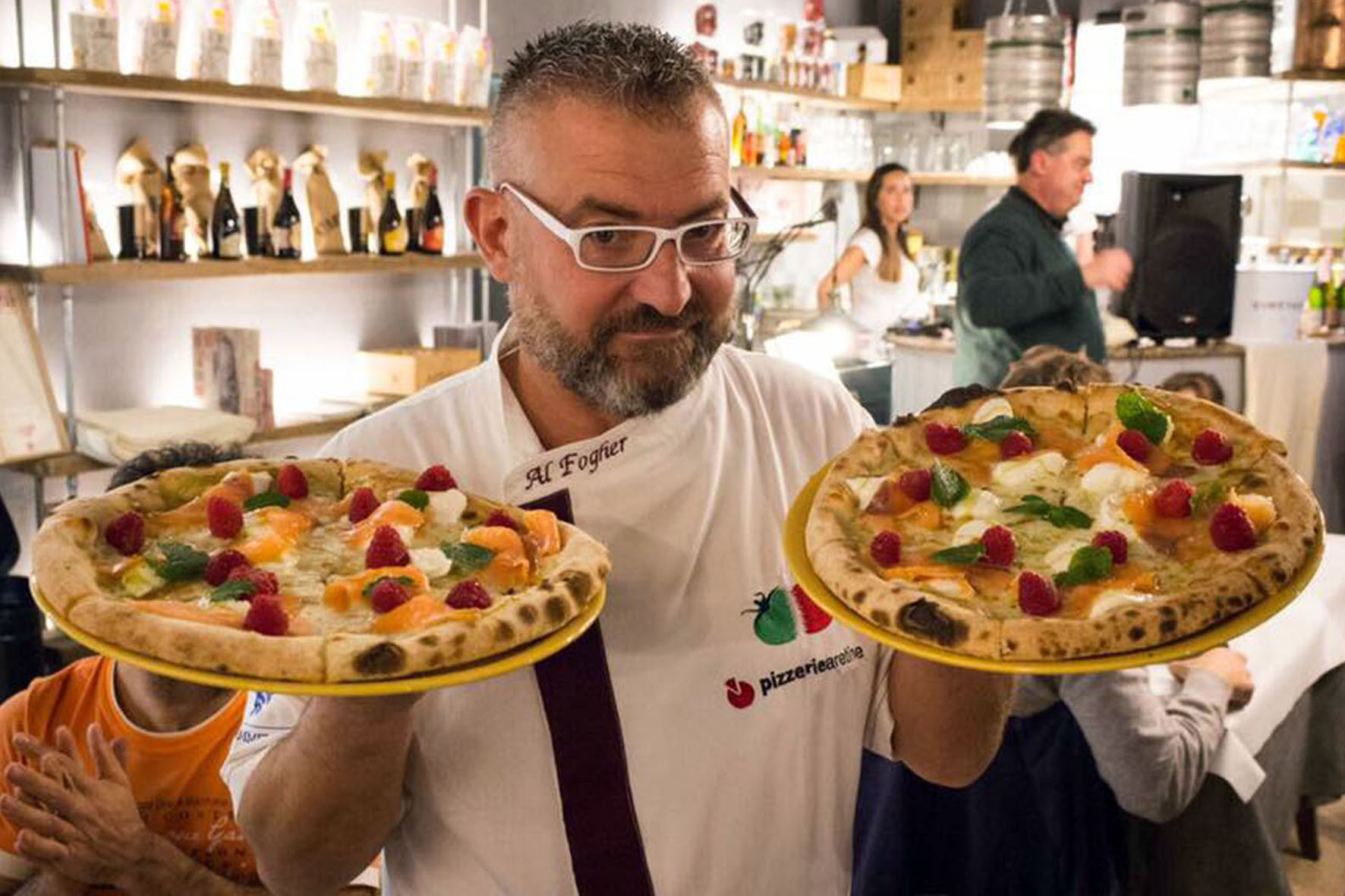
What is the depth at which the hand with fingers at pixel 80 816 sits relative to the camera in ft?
6.90

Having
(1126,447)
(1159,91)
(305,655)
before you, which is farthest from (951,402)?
(1159,91)

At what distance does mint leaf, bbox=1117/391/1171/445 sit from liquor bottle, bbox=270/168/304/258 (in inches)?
133

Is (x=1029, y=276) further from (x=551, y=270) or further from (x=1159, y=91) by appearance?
(x=551, y=270)

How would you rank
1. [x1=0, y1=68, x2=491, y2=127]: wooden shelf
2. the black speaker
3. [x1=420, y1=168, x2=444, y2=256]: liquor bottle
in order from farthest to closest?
1. the black speaker
2. [x1=420, y1=168, x2=444, y2=256]: liquor bottle
3. [x1=0, y1=68, x2=491, y2=127]: wooden shelf

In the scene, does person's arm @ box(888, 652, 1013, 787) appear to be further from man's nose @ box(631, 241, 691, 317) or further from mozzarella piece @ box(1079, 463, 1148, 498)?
man's nose @ box(631, 241, 691, 317)

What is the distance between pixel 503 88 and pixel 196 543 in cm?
57

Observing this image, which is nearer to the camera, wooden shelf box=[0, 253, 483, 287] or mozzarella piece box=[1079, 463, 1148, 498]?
mozzarella piece box=[1079, 463, 1148, 498]

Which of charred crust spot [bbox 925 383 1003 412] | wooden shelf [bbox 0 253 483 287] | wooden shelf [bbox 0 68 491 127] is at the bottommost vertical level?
charred crust spot [bbox 925 383 1003 412]

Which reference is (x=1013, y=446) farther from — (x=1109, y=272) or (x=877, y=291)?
(x=877, y=291)

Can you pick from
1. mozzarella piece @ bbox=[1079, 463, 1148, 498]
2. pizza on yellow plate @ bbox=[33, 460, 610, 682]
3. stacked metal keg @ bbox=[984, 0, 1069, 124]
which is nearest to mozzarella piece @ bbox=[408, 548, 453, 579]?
pizza on yellow plate @ bbox=[33, 460, 610, 682]

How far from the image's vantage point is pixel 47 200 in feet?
12.2

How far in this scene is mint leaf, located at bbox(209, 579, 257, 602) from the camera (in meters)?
1.25

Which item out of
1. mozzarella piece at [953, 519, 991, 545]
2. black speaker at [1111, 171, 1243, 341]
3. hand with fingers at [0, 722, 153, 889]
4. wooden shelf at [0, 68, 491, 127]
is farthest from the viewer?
→ black speaker at [1111, 171, 1243, 341]

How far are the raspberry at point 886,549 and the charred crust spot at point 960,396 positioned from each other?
10.9 inches
